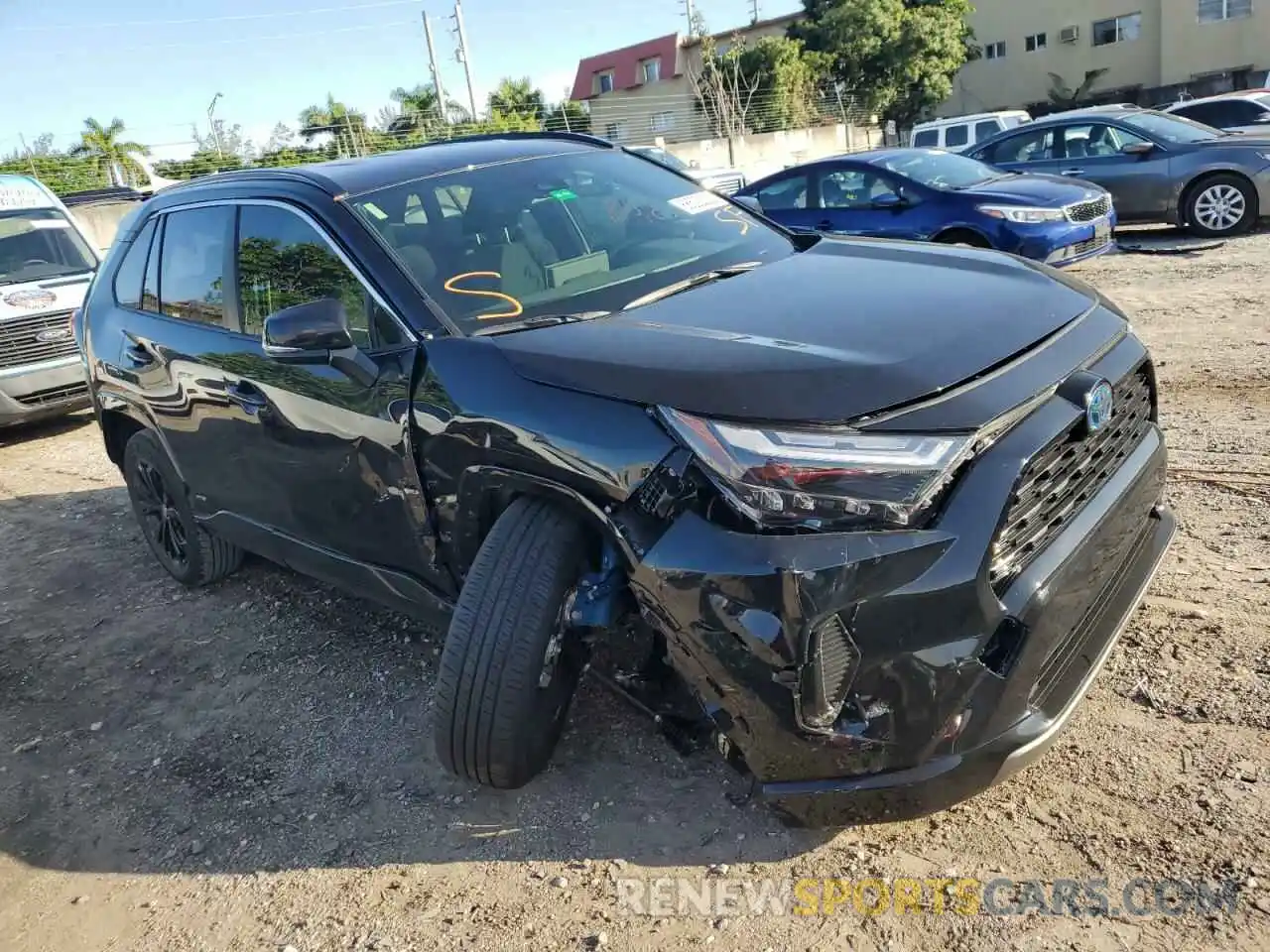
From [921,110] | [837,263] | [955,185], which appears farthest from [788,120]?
[837,263]

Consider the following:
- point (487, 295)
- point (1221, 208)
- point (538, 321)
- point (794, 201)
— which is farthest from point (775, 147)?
point (538, 321)

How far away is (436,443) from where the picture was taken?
272cm

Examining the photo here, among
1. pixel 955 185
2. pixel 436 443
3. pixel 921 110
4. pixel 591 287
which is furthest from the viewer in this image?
pixel 921 110

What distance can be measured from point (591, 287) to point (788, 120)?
3441cm

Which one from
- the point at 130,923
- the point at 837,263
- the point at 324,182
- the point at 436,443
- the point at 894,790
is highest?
the point at 324,182

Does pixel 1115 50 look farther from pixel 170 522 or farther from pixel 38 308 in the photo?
pixel 170 522

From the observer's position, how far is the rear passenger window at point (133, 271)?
14.1 ft

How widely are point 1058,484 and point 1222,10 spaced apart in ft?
132

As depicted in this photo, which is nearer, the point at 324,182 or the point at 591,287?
the point at 591,287

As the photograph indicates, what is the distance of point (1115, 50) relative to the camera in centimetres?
3659

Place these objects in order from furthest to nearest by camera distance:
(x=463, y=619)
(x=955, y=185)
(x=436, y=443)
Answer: (x=955, y=185) → (x=436, y=443) → (x=463, y=619)

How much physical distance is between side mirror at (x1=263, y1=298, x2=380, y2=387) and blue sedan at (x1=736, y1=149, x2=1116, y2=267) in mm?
5757

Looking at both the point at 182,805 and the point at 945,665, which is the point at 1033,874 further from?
the point at 182,805

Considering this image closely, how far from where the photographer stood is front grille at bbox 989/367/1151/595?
209cm
